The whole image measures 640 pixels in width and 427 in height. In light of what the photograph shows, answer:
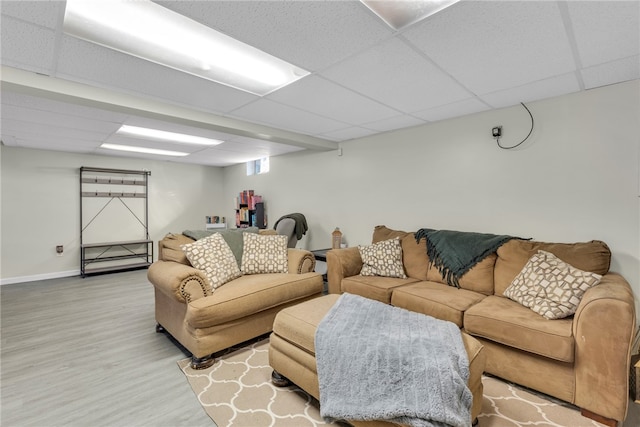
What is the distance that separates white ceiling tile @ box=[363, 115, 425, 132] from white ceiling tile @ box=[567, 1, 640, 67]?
5.18 ft

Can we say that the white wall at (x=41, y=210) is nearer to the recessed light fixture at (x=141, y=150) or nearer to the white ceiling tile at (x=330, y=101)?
the recessed light fixture at (x=141, y=150)

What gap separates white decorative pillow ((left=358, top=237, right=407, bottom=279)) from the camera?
3152mm

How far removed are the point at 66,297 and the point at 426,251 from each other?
4.83 m

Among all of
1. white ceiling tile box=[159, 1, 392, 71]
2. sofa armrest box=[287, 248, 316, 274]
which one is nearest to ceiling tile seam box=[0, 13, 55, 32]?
white ceiling tile box=[159, 1, 392, 71]

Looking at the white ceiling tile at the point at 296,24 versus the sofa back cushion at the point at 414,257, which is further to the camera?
the sofa back cushion at the point at 414,257

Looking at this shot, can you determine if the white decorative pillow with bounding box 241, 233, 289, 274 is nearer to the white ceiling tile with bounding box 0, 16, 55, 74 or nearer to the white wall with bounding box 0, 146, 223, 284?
the white ceiling tile with bounding box 0, 16, 55, 74

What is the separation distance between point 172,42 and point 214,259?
69.1 inches

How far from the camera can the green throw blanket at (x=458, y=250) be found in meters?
2.75

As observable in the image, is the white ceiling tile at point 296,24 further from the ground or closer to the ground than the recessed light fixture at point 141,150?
further from the ground

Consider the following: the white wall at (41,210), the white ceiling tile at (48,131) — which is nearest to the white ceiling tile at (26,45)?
the white ceiling tile at (48,131)

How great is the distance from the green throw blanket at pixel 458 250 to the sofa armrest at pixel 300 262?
1276 mm

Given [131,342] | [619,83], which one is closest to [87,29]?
[131,342]

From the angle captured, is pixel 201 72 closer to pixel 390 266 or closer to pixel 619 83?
pixel 390 266

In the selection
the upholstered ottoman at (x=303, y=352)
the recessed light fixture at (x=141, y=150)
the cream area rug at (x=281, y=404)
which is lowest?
the cream area rug at (x=281, y=404)
